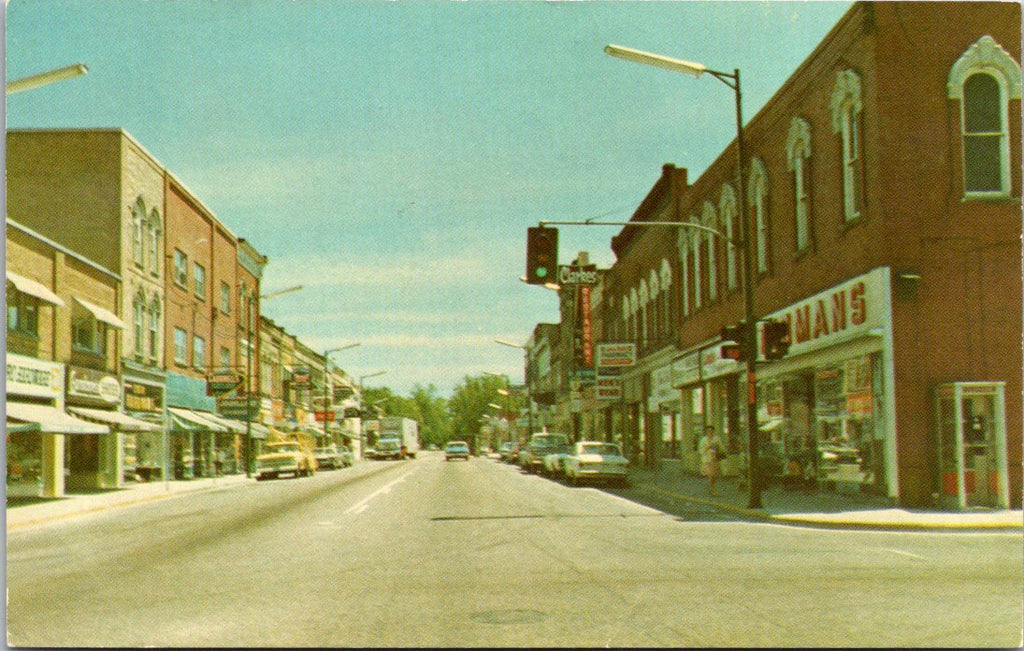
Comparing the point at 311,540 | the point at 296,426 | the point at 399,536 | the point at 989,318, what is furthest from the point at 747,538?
the point at 296,426

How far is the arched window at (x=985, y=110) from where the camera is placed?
20.3 meters

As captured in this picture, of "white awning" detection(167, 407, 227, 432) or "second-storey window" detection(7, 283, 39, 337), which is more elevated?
"second-storey window" detection(7, 283, 39, 337)

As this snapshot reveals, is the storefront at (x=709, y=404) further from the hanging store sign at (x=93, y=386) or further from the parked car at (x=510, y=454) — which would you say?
the parked car at (x=510, y=454)

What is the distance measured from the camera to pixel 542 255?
68.2ft

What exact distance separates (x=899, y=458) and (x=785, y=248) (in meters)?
8.78

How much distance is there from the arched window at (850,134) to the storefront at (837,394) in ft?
5.78

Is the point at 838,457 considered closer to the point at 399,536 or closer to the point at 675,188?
the point at 399,536

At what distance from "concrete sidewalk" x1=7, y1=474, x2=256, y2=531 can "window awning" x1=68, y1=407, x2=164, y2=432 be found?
2.01 metres

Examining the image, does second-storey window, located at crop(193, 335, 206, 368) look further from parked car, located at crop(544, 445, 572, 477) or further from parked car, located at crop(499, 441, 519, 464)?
parked car, located at crop(499, 441, 519, 464)

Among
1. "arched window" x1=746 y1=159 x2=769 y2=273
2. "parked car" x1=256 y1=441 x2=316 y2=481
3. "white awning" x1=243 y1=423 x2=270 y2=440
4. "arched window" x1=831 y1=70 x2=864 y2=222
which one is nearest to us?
"arched window" x1=831 y1=70 x2=864 y2=222

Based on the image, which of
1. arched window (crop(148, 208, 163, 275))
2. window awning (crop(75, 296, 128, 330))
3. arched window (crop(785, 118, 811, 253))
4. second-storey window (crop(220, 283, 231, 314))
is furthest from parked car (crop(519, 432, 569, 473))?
arched window (crop(785, 118, 811, 253))

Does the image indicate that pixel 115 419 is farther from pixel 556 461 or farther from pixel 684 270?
pixel 684 270

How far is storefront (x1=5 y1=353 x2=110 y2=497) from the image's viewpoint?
27.5m

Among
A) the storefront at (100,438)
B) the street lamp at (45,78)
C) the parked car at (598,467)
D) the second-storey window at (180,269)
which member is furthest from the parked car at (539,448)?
the street lamp at (45,78)
